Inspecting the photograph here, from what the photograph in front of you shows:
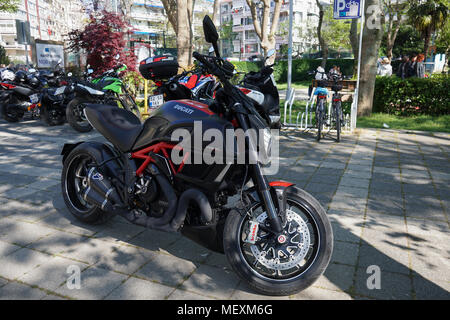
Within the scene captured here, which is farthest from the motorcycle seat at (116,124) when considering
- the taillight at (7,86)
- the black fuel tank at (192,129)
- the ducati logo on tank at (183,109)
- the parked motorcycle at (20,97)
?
the taillight at (7,86)

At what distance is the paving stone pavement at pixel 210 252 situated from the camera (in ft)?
9.52

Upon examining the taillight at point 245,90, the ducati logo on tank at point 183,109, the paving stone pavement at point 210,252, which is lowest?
the paving stone pavement at point 210,252

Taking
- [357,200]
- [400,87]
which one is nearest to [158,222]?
[357,200]

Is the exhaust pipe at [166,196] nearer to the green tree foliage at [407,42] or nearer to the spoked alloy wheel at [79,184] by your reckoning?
the spoked alloy wheel at [79,184]

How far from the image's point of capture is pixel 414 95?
1096 centimetres

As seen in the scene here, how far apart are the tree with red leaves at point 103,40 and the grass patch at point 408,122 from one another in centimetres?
757

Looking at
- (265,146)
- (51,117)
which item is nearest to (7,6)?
(51,117)

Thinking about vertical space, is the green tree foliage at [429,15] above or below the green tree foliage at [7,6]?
below

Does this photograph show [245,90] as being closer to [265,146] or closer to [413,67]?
[265,146]

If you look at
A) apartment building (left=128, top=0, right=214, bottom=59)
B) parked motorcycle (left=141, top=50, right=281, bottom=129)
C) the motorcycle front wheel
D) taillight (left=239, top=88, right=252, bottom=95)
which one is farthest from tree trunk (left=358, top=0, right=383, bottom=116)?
the motorcycle front wheel

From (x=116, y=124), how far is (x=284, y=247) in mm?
1879
